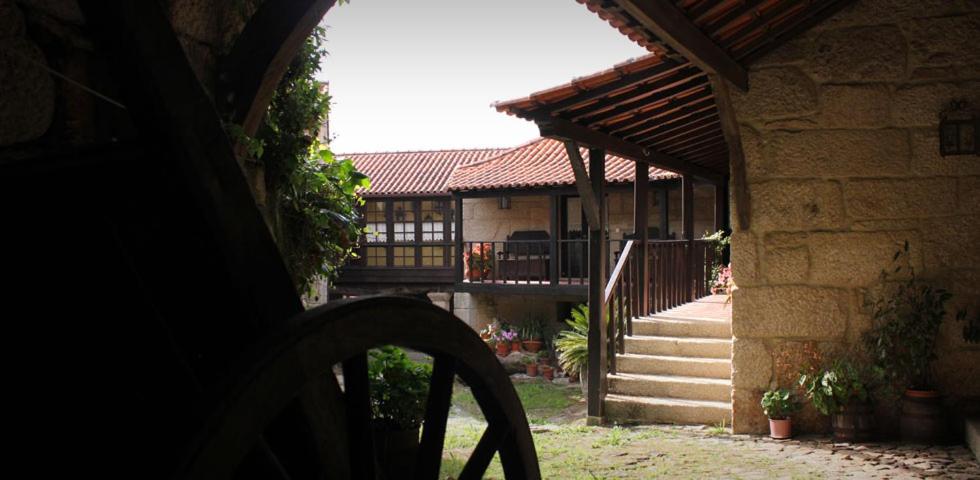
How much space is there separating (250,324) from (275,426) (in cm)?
20

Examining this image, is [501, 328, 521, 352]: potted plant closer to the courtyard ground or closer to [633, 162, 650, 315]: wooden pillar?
[633, 162, 650, 315]: wooden pillar

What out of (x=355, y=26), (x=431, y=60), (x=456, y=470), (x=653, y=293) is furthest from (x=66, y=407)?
(x=431, y=60)

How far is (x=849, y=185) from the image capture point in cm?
561

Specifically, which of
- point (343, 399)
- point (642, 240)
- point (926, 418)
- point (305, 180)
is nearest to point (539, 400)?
point (642, 240)

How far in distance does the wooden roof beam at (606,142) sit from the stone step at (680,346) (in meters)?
1.75

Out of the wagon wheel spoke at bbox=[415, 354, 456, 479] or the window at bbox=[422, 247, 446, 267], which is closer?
the wagon wheel spoke at bbox=[415, 354, 456, 479]

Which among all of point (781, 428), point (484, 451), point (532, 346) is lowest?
point (532, 346)

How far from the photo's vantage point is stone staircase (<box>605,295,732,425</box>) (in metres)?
6.95

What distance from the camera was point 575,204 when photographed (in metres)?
17.9

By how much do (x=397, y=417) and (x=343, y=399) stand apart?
2166 mm

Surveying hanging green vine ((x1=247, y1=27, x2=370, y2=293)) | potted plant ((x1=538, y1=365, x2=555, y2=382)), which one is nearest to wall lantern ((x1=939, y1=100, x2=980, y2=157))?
hanging green vine ((x1=247, y1=27, x2=370, y2=293))

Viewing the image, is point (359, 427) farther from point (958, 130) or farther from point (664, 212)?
point (664, 212)

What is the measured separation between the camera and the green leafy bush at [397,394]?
355 centimetres

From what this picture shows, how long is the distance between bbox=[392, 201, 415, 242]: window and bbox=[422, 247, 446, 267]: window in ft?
1.54
